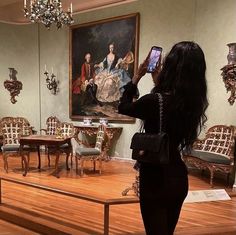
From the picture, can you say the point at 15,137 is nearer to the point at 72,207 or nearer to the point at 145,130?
the point at 72,207

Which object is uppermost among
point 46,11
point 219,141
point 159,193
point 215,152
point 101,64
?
point 46,11

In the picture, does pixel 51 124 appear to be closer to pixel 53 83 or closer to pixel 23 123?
pixel 23 123

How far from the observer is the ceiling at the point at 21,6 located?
766cm

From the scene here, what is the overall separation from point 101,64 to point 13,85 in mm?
2902

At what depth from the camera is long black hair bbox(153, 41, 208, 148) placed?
1494 millimetres

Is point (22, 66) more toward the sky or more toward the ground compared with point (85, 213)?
more toward the sky

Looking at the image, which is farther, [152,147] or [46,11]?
[46,11]

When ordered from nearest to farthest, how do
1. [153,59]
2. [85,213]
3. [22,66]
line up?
1. [153,59]
2. [85,213]
3. [22,66]

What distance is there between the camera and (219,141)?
552 cm

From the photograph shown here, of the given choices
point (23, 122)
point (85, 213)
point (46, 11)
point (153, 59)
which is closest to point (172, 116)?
point (153, 59)

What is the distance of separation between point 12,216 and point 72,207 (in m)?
0.74

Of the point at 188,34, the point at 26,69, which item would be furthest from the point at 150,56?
the point at 26,69

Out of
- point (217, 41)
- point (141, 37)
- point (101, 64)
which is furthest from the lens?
point (101, 64)

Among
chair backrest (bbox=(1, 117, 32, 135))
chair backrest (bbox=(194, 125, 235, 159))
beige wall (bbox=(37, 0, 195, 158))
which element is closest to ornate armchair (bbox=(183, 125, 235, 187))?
chair backrest (bbox=(194, 125, 235, 159))
